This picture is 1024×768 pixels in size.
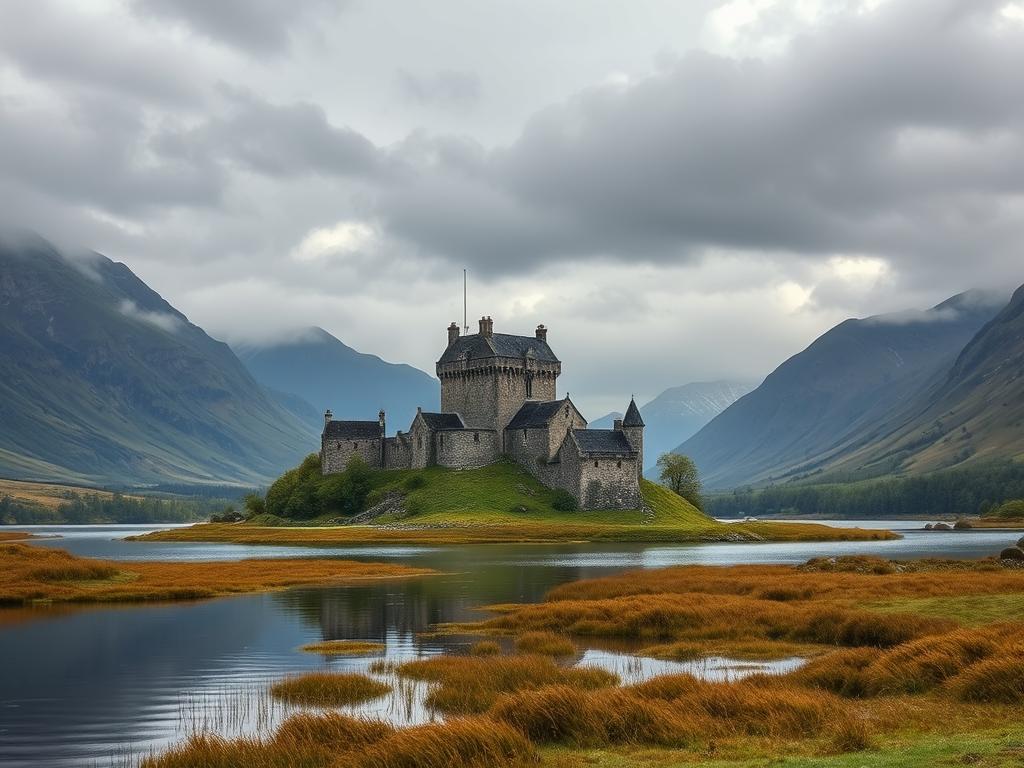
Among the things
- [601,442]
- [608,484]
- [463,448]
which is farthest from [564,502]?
[463,448]

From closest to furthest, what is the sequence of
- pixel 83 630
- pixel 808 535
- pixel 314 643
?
pixel 314 643, pixel 83 630, pixel 808 535

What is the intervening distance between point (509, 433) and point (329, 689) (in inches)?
Result: 5496

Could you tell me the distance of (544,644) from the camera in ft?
134

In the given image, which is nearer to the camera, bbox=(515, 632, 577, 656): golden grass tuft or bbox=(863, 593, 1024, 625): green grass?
bbox=(515, 632, 577, 656): golden grass tuft

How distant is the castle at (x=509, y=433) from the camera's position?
522 ft

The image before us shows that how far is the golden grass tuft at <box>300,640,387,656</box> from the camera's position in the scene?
4122cm

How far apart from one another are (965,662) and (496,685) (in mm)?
12756

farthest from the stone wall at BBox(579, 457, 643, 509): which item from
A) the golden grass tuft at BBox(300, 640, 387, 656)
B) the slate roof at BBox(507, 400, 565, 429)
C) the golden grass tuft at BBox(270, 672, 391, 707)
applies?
the golden grass tuft at BBox(270, 672, 391, 707)

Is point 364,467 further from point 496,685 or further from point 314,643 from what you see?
point 496,685

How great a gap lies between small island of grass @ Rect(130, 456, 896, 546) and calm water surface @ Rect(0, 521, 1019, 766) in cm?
5855

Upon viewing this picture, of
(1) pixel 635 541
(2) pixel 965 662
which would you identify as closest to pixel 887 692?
(2) pixel 965 662

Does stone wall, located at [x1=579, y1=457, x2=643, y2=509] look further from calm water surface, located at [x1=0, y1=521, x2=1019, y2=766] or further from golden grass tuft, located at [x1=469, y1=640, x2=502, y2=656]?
golden grass tuft, located at [x1=469, y1=640, x2=502, y2=656]

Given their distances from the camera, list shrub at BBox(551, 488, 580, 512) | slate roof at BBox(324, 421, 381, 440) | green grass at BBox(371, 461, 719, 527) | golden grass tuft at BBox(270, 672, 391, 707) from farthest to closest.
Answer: slate roof at BBox(324, 421, 381, 440)
shrub at BBox(551, 488, 580, 512)
green grass at BBox(371, 461, 719, 527)
golden grass tuft at BBox(270, 672, 391, 707)

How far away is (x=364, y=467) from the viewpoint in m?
170
